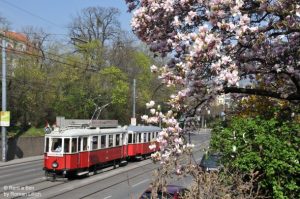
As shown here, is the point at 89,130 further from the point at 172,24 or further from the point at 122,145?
the point at 172,24

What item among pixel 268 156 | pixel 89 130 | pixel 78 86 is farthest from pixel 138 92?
pixel 268 156

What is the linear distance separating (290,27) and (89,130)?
22293 mm

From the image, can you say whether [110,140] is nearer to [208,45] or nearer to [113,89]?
[208,45]

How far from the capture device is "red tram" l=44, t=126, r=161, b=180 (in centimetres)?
2500

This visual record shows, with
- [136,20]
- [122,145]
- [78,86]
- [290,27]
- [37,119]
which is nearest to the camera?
[290,27]

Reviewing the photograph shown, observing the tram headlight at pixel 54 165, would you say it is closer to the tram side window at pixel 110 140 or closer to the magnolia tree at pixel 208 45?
the tram side window at pixel 110 140

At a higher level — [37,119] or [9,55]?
[9,55]

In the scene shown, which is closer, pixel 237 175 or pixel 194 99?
pixel 194 99

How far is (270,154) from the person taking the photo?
774 centimetres

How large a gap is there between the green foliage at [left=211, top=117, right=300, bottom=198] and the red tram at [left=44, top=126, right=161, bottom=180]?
17662mm

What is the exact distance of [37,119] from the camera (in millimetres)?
51219

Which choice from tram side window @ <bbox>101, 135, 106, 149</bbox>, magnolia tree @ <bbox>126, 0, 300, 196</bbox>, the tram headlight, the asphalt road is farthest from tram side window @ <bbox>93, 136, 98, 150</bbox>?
magnolia tree @ <bbox>126, 0, 300, 196</bbox>

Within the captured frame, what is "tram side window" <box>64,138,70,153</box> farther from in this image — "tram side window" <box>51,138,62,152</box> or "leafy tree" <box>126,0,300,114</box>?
"leafy tree" <box>126,0,300,114</box>

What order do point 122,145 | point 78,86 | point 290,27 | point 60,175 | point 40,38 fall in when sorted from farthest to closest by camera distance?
point 40,38 < point 78,86 < point 122,145 < point 60,175 < point 290,27
